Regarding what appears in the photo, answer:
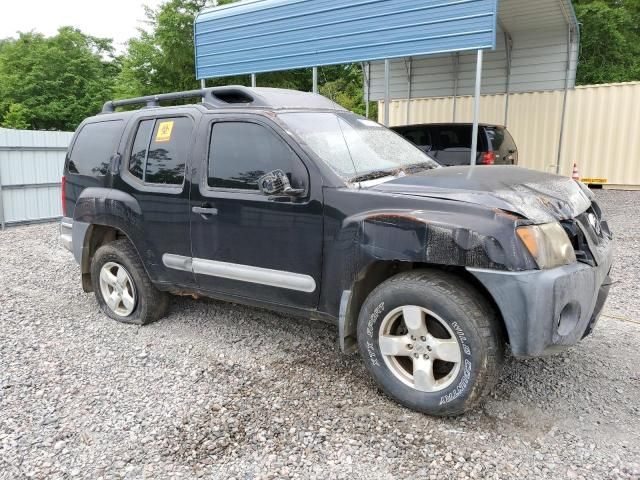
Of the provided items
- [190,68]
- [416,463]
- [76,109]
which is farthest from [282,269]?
[76,109]

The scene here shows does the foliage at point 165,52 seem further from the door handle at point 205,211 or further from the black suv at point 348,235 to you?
the door handle at point 205,211

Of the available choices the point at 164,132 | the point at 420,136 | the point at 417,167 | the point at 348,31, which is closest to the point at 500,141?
the point at 420,136

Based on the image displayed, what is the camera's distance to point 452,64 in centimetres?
1517

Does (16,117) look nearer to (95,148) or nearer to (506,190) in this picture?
(95,148)

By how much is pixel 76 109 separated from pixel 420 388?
36.3 m

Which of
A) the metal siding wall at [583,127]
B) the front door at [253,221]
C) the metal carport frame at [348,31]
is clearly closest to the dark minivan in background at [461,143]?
the metal carport frame at [348,31]

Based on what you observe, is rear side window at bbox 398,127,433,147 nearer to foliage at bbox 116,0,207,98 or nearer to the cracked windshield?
the cracked windshield

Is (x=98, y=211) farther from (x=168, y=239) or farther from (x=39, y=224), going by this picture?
(x=39, y=224)

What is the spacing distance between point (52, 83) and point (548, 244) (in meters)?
37.8

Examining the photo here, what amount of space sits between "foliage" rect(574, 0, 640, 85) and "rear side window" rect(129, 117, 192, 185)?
2167 centimetres

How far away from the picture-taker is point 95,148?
4.76m

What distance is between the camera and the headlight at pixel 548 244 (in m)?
2.67

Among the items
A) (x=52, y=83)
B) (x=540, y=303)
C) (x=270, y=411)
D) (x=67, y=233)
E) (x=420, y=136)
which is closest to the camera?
(x=540, y=303)

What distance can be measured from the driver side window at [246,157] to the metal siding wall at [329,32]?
5.55 meters
